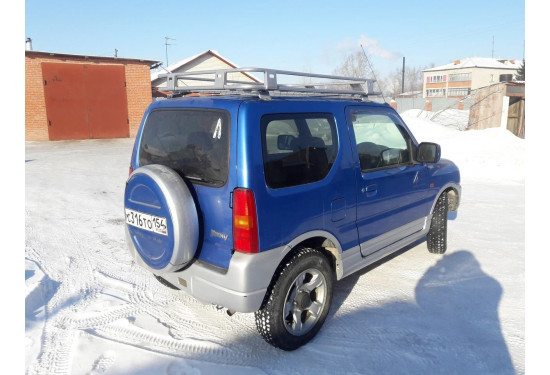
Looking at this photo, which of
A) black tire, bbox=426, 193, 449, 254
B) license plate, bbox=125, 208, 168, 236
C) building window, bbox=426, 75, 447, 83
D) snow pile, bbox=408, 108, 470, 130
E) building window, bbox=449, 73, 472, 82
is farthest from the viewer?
building window, bbox=426, 75, 447, 83

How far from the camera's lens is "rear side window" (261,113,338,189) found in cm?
280

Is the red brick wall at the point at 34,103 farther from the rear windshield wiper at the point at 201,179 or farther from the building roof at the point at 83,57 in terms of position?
the rear windshield wiper at the point at 201,179

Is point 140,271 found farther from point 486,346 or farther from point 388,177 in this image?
point 486,346

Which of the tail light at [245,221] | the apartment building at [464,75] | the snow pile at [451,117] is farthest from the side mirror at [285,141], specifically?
the apartment building at [464,75]

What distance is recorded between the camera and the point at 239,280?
265cm

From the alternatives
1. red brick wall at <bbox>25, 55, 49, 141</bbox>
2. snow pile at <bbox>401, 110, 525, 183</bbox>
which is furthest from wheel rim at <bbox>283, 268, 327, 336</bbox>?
red brick wall at <bbox>25, 55, 49, 141</bbox>

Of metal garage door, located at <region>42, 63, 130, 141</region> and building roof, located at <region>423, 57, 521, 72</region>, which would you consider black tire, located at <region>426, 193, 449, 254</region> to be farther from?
building roof, located at <region>423, 57, 521, 72</region>

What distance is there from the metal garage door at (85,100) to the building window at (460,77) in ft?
226

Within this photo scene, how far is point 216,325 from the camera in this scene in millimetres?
3354

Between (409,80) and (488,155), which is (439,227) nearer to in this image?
(488,155)

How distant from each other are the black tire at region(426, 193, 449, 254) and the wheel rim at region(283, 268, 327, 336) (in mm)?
2219

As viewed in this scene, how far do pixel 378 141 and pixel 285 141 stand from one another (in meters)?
1.32

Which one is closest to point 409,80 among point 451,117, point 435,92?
point 435,92

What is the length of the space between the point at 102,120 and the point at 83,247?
13.3 m
